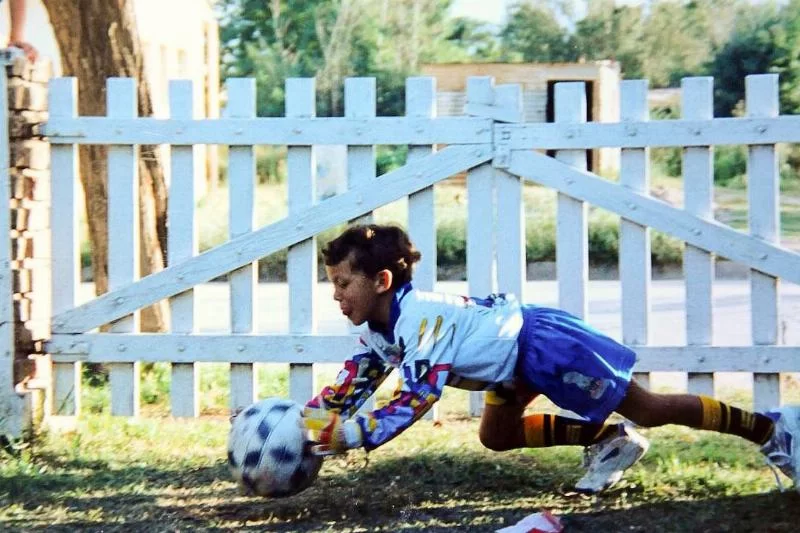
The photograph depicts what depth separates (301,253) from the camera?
18.0ft

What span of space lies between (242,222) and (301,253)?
12.2 inches

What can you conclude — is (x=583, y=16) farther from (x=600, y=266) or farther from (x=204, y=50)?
(x=600, y=266)

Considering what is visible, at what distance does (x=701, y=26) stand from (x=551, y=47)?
4355 mm

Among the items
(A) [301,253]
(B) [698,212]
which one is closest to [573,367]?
(B) [698,212]

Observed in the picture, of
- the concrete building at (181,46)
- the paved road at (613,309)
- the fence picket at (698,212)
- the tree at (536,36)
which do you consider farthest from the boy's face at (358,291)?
the tree at (536,36)

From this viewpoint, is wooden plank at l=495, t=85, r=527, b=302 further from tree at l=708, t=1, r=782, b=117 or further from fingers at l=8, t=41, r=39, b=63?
tree at l=708, t=1, r=782, b=117

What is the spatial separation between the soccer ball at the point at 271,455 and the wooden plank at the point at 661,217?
1.89m

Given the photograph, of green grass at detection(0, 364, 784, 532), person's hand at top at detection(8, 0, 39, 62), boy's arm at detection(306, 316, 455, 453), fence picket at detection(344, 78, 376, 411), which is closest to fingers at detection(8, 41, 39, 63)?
person's hand at top at detection(8, 0, 39, 62)

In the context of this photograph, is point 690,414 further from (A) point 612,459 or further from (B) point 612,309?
(B) point 612,309

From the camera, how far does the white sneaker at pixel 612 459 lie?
446 cm

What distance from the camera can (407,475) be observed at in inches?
190

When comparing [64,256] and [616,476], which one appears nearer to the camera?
[616,476]

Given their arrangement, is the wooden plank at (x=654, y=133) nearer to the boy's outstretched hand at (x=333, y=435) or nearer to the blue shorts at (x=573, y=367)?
the blue shorts at (x=573, y=367)

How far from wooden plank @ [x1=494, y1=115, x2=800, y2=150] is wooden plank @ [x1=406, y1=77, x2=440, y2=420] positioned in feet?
1.10
